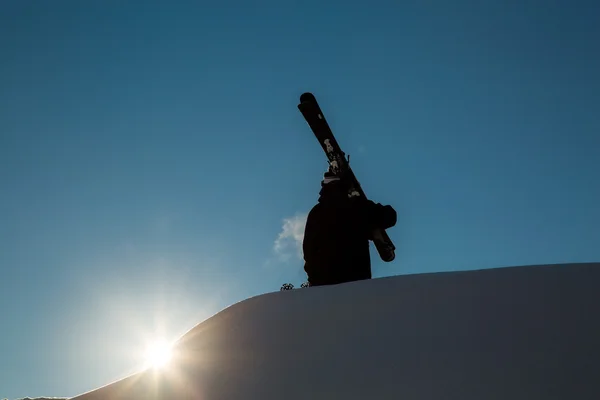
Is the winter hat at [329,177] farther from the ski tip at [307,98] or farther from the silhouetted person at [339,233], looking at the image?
the ski tip at [307,98]

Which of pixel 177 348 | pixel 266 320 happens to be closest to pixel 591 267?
pixel 266 320

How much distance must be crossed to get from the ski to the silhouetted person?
Answer: 0.58 ft

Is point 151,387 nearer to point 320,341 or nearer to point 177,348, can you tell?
point 177,348

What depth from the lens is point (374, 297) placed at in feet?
12.0

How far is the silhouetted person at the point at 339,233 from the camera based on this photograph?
21.2 ft

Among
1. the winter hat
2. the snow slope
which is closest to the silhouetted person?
the winter hat

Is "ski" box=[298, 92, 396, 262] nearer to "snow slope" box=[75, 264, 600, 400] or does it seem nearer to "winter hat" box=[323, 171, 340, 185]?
"winter hat" box=[323, 171, 340, 185]

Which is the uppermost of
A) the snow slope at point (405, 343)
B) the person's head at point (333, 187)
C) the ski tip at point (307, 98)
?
the ski tip at point (307, 98)

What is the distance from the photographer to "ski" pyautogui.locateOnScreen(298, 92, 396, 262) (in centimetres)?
670

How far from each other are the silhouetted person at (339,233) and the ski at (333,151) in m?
0.18

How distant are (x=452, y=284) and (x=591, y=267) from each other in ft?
3.18

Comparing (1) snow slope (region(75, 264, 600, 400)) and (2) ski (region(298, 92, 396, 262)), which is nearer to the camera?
(1) snow slope (region(75, 264, 600, 400))

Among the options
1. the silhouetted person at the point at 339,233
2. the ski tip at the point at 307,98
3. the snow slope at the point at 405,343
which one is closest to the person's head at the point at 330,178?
the silhouetted person at the point at 339,233

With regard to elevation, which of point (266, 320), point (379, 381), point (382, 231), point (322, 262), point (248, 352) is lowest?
point (379, 381)
